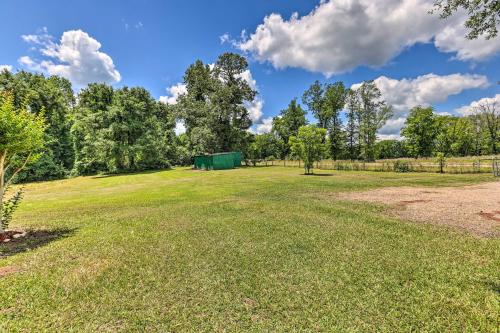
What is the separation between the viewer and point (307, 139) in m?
34.9

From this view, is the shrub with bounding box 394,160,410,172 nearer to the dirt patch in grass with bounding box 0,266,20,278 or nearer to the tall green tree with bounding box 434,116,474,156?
the tall green tree with bounding box 434,116,474,156

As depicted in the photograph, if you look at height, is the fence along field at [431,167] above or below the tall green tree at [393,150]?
below

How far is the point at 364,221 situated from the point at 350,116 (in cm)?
5681

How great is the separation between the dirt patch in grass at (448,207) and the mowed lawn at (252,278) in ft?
4.08

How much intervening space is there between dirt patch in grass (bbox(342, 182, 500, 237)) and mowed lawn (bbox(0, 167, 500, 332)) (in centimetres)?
124

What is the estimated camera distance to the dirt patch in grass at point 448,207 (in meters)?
9.77

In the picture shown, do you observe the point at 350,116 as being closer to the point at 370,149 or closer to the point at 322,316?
the point at 370,149

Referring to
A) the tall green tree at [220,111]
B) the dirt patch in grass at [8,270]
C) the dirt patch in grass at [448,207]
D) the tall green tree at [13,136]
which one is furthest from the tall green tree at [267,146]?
the dirt patch in grass at [8,270]

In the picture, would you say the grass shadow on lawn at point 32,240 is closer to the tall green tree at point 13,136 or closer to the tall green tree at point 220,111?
the tall green tree at point 13,136

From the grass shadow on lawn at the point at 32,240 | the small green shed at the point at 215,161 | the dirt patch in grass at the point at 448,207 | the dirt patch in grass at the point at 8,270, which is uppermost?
the small green shed at the point at 215,161

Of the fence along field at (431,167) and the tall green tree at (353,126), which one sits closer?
the fence along field at (431,167)

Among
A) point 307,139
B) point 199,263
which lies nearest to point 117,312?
point 199,263

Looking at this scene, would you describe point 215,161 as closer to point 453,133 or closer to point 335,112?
point 335,112

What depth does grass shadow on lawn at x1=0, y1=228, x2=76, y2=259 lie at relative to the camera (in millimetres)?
7776
